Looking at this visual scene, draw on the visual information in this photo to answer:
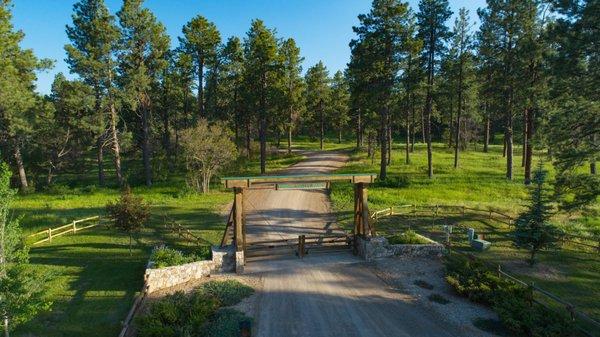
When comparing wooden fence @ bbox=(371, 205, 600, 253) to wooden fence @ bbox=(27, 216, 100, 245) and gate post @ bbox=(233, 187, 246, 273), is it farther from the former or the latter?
wooden fence @ bbox=(27, 216, 100, 245)

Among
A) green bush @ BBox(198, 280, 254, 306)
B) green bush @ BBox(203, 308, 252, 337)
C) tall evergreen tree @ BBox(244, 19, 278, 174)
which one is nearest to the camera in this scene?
green bush @ BBox(203, 308, 252, 337)

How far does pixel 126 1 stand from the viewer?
124ft

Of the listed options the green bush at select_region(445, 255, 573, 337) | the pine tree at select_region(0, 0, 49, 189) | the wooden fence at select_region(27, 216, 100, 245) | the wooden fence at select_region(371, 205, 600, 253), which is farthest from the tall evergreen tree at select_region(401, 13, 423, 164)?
the pine tree at select_region(0, 0, 49, 189)

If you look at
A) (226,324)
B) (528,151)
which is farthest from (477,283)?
(528,151)

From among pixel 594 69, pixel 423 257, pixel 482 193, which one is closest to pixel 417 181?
pixel 482 193

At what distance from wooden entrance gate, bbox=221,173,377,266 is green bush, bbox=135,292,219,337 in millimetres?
4185

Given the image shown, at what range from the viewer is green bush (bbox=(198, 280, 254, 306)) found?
48.1 feet

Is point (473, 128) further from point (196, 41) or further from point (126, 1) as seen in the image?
point (126, 1)

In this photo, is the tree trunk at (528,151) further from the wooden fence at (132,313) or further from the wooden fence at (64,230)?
the wooden fence at (64,230)

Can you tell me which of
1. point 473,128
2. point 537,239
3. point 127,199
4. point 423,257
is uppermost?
point 473,128

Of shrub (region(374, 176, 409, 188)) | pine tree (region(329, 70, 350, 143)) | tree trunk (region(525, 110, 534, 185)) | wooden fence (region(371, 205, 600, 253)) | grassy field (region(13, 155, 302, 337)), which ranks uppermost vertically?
pine tree (region(329, 70, 350, 143))

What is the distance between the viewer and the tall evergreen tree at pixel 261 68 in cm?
4166

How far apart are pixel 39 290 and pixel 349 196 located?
81.4 feet

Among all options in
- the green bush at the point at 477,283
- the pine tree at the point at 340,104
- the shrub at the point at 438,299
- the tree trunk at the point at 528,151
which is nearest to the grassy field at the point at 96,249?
the shrub at the point at 438,299
